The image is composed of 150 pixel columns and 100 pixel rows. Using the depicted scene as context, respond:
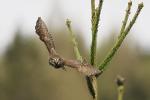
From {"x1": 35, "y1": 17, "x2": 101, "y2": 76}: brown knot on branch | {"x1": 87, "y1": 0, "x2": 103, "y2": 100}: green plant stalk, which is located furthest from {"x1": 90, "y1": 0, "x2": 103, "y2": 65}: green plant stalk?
{"x1": 35, "y1": 17, "x2": 101, "y2": 76}: brown knot on branch

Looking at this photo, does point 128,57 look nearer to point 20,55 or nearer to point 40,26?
Answer: point 20,55

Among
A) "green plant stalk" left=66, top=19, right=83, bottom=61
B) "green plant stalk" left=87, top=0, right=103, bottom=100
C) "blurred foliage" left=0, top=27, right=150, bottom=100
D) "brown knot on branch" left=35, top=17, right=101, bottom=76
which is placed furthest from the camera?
"blurred foliage" left=0, top=27, right=150, bottom=100

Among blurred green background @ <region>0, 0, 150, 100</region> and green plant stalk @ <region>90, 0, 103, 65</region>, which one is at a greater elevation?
green plant stalk @ <region>90, 0, 103, 65</region>

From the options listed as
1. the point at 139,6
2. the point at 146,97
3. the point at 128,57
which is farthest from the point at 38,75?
the point at 139,6

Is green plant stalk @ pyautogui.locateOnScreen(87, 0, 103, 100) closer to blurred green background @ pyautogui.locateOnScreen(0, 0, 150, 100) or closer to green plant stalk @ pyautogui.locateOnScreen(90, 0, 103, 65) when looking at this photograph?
green plant stalk @ pyautogui.locateOnScreen(90, 0, 103, 65)

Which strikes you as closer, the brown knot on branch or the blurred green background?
the brown knot on branch

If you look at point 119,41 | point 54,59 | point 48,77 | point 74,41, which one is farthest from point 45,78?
point 54,59
